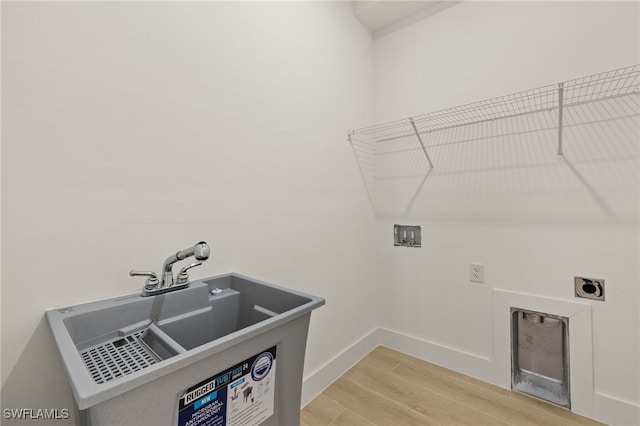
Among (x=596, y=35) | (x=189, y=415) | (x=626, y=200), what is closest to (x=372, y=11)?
(x=596, y=35)

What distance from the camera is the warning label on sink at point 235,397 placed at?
0.68 metres

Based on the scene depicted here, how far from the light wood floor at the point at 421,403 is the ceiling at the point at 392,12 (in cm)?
248

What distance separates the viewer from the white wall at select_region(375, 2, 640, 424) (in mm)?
1427

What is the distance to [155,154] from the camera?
104 cm

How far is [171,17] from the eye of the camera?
109 cm

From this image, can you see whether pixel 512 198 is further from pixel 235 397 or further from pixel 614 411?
pixel 235 397

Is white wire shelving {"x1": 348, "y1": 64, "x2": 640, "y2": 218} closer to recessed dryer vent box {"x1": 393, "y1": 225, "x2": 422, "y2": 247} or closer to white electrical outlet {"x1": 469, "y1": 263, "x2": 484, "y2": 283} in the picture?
recessed dryer vent box {"x1": 393, "y1": 225, "x2": 422, "y2": 247}

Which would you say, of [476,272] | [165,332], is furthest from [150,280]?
[476,272]

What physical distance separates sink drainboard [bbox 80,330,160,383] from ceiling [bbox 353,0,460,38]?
233 cm

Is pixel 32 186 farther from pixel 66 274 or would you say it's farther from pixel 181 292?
pixel 181 292

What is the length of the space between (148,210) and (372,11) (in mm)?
2028

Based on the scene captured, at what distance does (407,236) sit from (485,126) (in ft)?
2.93

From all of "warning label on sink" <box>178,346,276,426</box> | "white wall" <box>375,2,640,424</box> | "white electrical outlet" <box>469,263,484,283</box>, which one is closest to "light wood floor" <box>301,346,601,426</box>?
"white wall" <box>375,2,640,424</box>

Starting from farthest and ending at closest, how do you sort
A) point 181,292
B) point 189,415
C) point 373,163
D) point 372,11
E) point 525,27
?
1. point 373,163
2. point 372,11
3. point 525,27
4. point 181,292
5. point 189,415
